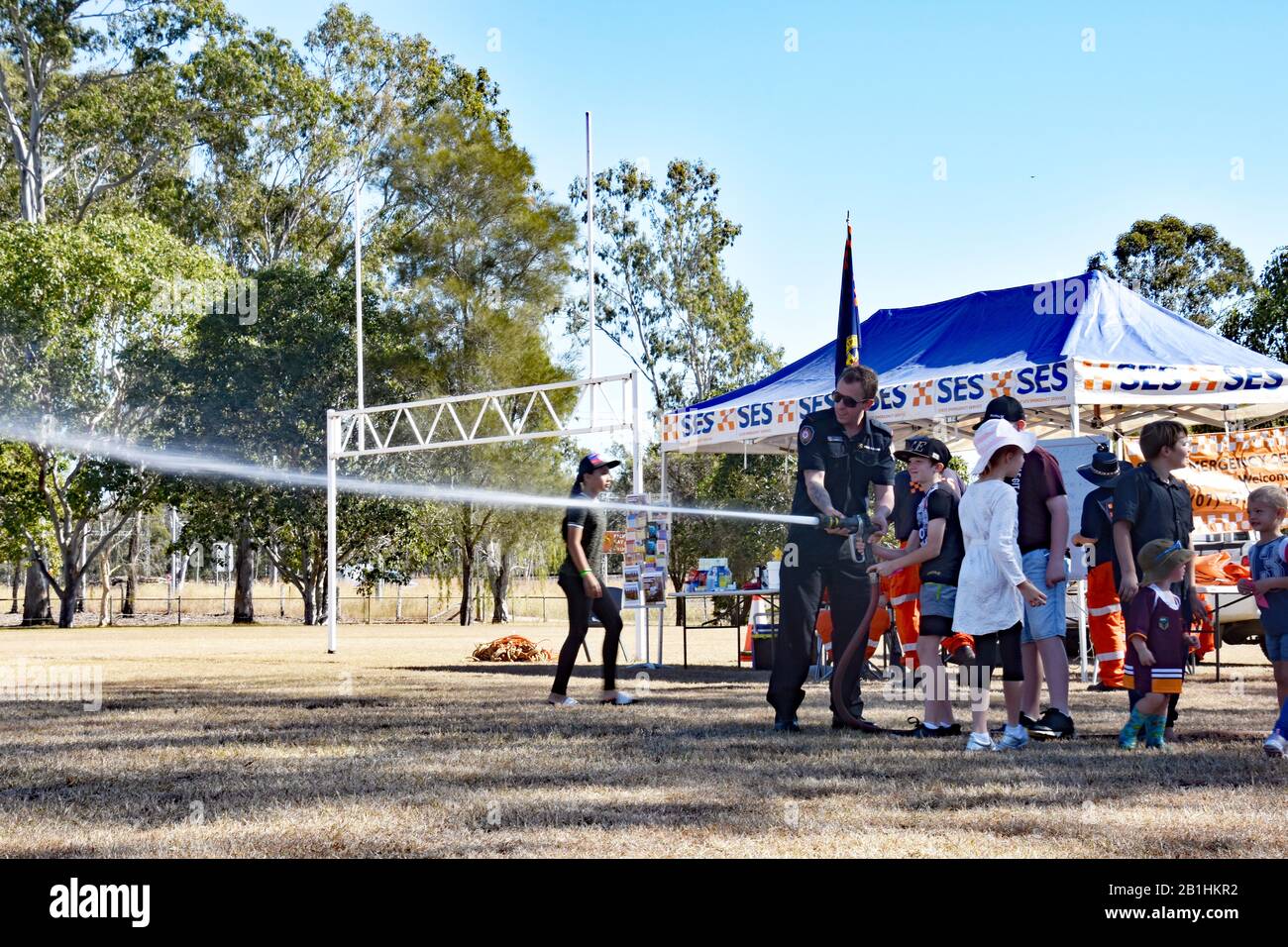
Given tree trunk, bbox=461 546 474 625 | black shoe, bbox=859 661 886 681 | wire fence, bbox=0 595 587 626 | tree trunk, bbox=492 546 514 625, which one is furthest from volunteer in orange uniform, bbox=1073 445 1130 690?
wire fence, bbox=0 595 587 626

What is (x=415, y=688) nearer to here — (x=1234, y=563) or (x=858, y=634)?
(x=858, y=634)

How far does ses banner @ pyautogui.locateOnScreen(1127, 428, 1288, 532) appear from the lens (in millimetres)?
14570

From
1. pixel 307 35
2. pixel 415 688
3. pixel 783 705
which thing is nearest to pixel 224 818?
pixel 783 705

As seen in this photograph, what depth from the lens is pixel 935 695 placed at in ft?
26.7

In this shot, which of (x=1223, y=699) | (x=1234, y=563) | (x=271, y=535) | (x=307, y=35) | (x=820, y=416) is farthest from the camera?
(x=307, y=35)

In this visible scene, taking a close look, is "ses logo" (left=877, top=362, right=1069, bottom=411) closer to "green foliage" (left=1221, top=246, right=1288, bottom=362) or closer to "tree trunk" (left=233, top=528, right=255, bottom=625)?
"green foliage" (left=1221, top=246, right=1288, bottom=362)

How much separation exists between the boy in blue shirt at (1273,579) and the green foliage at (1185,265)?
40728mm

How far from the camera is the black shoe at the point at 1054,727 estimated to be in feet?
25.4

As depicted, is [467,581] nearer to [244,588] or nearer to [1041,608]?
[244,588]

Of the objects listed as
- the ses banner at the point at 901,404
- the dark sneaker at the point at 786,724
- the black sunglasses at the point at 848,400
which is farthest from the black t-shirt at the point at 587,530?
the ses banner at the point at 901,404

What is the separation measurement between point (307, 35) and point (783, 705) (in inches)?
1729

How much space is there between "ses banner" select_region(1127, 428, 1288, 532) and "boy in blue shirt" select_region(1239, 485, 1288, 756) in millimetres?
7611

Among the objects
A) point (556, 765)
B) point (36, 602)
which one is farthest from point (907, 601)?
point (36, 602)


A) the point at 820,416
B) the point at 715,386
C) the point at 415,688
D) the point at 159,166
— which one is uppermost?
the point at 159,166
